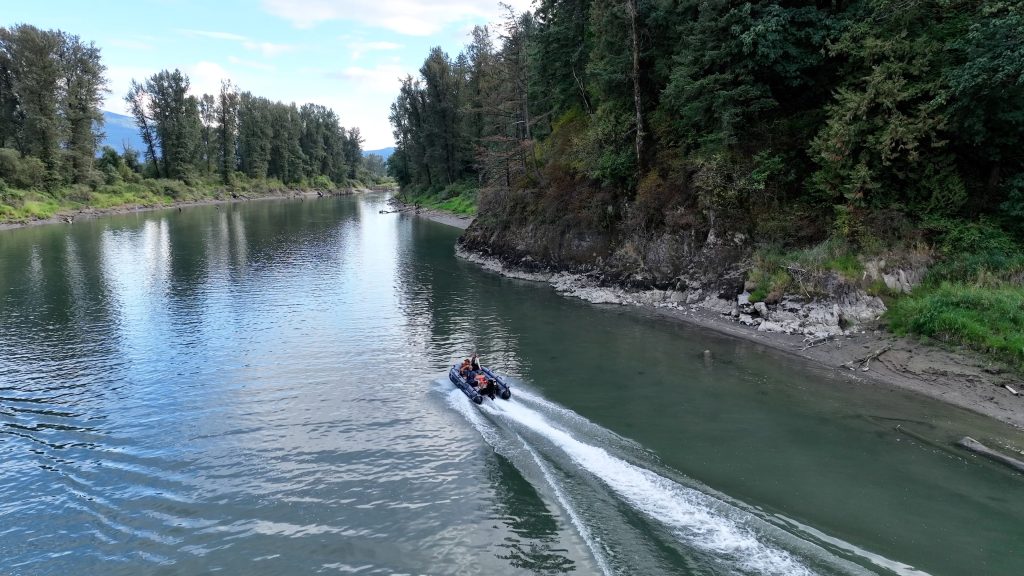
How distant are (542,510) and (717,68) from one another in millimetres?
27201

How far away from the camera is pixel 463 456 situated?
16469 millimetres

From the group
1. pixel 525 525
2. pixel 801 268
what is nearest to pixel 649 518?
pixel 525 525

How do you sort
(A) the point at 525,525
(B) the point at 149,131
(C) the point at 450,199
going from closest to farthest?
(A) the point at 525,525, (C) the point at 450,199, (B) the point at 149,131

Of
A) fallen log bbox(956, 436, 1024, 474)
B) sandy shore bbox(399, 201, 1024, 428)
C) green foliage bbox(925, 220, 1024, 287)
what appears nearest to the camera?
fallen log bbox(956, 436, 1024, 474)

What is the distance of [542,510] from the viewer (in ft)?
44.8

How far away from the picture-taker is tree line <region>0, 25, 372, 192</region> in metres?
83.6

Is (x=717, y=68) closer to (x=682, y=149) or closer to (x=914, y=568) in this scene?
(x=682, y=149)

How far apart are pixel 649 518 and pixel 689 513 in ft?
3.39

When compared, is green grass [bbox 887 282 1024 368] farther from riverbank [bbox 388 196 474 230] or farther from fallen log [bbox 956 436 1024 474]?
riverbank [bbox 388 196 474 230]

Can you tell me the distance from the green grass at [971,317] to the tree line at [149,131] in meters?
108

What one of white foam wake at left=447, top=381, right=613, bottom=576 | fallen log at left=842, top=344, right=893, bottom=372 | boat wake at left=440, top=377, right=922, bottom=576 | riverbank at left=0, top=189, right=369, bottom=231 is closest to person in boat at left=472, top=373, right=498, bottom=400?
white foam wake at left=447, top=381, right=613, bottom=576

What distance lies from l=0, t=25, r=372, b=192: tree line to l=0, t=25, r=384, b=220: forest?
191 mm

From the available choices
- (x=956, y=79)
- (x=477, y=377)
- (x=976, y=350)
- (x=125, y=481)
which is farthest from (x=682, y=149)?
(x=125, y=481)

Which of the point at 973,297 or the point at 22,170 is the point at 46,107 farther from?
the point at 973,297
